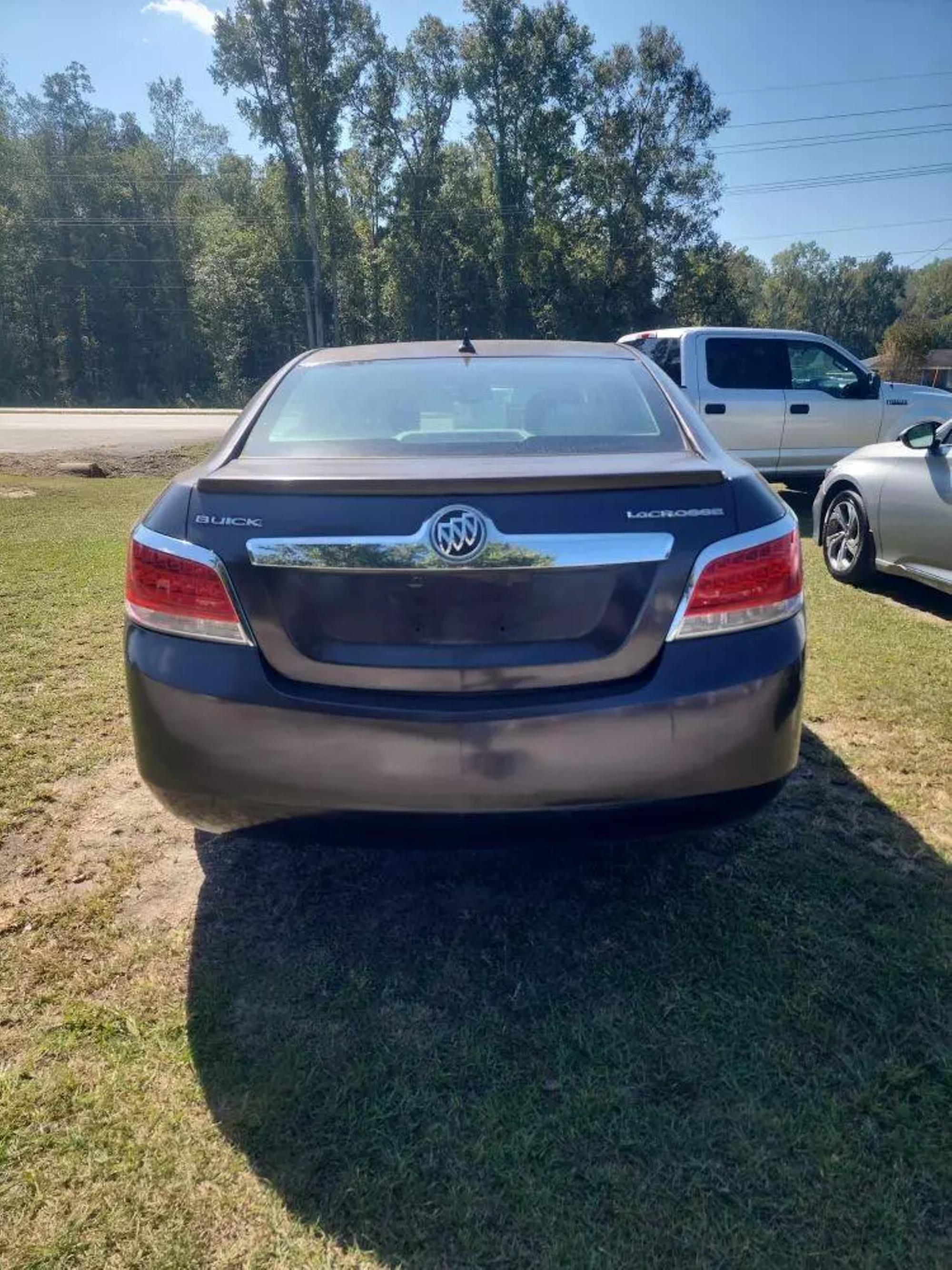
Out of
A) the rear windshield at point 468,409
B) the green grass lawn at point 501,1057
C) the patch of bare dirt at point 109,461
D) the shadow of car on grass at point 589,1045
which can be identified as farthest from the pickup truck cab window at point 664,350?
the shadow of car on grass at point 589,1045

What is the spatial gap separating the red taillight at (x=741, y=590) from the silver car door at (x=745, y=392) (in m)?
7.70

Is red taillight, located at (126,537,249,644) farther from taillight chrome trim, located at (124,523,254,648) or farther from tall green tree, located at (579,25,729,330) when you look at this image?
tall green tree, located at (579,25,729,330)

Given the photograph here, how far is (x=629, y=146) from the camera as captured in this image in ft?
119

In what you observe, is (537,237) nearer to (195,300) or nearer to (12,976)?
(195,300)

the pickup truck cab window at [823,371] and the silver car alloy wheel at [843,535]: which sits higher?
the pickup truck cab window at [823,371]

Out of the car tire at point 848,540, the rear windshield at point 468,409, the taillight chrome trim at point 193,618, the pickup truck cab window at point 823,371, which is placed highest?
the pickup truck cab window at point 823,371

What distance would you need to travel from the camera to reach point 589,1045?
78.5 inches

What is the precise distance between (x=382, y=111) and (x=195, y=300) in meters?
16.0

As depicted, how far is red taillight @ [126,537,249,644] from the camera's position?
1.97 metres

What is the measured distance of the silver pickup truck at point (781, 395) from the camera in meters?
9.40

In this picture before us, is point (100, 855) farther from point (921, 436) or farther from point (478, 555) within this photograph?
point (921, 436)

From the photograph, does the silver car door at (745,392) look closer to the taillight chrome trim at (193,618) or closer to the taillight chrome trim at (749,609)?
the taillight chrome trim at (749,609)

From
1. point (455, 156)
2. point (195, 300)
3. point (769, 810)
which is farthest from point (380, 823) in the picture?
point (195, 300)

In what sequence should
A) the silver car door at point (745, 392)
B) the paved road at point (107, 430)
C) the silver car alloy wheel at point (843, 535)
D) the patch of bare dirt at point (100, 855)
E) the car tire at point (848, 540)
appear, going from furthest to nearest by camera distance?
the paved road at point (107, 430), the silver car door at point (745, 392), the silver car alloy wheel at point (843, 535), the car tire at point (848, 540), the patch of bare dirt at point (100, 855)
